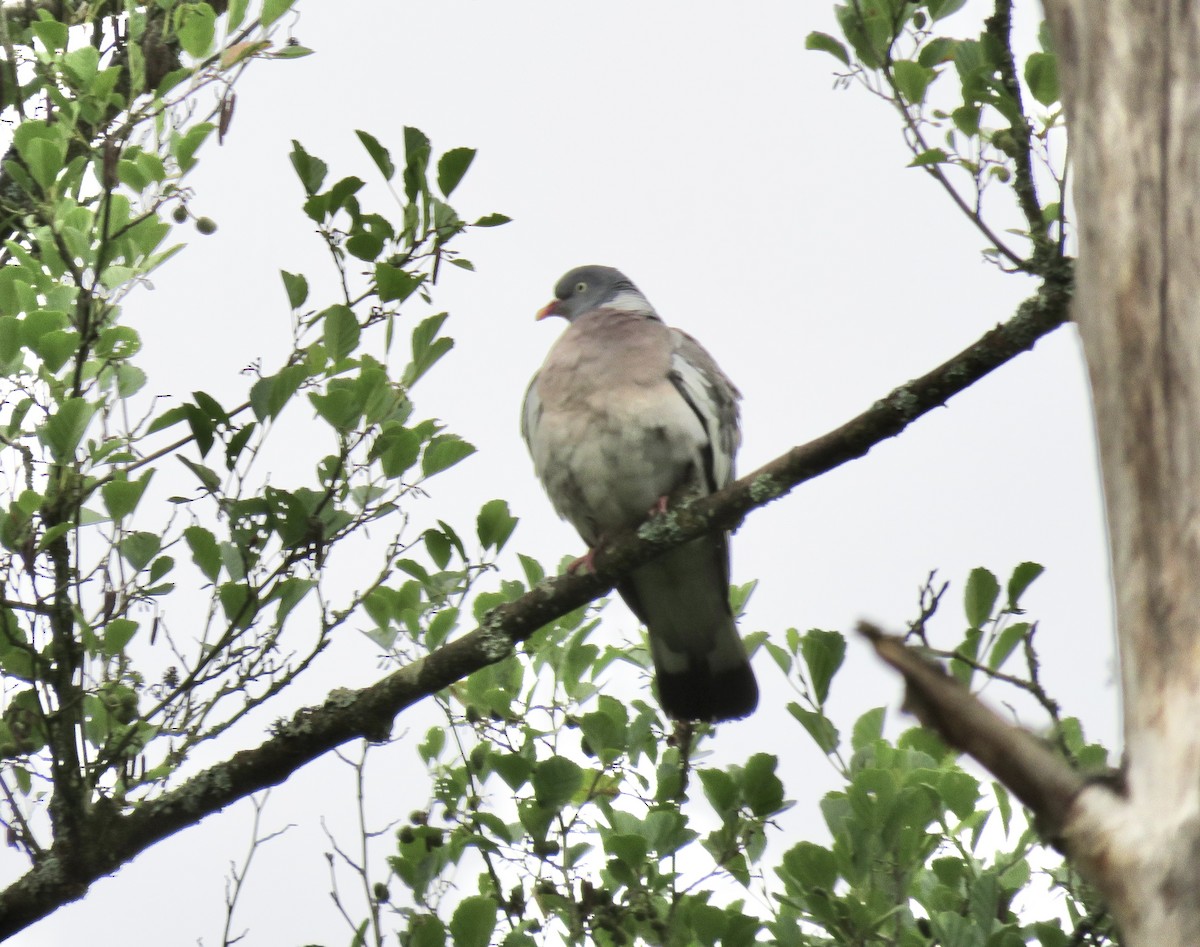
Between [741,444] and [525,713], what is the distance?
1386 mm

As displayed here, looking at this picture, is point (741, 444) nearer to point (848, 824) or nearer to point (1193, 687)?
point (848, 824)

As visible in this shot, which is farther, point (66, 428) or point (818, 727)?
point (818, 727)

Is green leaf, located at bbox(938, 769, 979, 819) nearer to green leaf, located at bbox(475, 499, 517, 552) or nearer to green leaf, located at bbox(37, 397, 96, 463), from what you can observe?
green leaf, located at bbox(475, 499, 517, 552)

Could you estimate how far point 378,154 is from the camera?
3.02 meters

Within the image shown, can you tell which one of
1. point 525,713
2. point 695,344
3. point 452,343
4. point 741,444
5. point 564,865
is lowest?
point 564,865

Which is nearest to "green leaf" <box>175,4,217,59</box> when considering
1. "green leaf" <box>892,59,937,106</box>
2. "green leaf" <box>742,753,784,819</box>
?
"green leaf" <box>892,59,937,106</box>

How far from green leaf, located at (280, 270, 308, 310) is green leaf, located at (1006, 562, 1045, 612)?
5.20 ft

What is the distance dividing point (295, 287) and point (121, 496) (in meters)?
0.56

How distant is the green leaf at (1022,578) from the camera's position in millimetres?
2965

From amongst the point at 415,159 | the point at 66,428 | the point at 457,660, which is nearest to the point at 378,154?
the point at 415,159

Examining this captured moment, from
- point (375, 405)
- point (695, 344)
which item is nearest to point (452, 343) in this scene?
point (375, 405)

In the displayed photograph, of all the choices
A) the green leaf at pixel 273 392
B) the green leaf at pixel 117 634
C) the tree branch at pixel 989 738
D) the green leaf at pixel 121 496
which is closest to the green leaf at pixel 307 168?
the green leaf at pixel 273 392

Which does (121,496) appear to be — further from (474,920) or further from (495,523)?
(474,920)

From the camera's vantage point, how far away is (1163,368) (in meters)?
1.79
